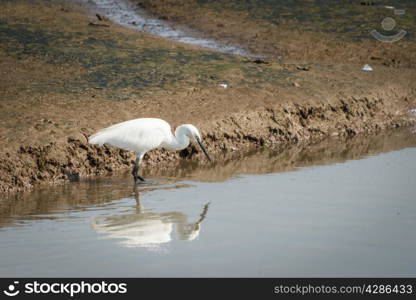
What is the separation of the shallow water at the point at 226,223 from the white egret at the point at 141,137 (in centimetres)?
42

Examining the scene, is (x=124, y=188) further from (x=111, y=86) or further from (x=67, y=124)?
(x=111, y=86)

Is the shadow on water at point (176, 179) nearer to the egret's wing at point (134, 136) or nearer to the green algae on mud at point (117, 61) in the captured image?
the egret's wing at point (134, 136)

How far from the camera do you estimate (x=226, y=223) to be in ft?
23.7

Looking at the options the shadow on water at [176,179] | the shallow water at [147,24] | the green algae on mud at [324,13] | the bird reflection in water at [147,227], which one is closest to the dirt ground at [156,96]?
the shadow on water at [176,179]

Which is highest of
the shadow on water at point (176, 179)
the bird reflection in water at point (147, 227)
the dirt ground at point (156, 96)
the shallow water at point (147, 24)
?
the shallow water at point (147, 24)

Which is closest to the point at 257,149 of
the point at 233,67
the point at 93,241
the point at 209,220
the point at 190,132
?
the point at 190,132

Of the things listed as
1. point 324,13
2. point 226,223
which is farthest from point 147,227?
point 324,13

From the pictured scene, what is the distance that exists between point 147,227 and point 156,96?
4.77m

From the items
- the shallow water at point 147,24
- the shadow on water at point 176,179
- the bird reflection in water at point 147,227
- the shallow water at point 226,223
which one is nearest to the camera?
the shallow water at point 226,223

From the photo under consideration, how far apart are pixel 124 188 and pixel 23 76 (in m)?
4.35

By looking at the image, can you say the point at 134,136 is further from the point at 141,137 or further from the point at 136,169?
the point at 136,169

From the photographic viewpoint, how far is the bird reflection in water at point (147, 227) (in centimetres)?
670

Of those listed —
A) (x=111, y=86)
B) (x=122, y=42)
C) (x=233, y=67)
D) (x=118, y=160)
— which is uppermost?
(x=122, y=42)

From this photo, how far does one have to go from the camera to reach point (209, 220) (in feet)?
24.0
